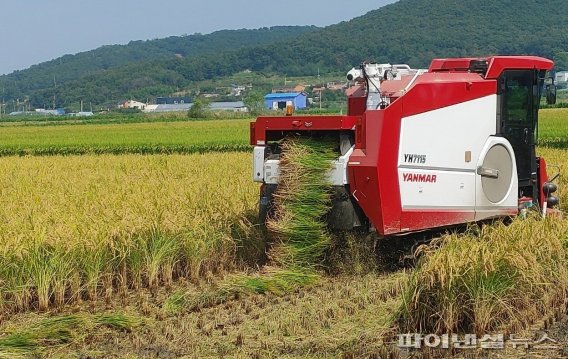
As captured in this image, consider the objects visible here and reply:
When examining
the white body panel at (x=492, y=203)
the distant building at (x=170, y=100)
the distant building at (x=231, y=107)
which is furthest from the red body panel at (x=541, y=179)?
the distant building at (x=170, y=100)

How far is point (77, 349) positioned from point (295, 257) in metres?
3.10

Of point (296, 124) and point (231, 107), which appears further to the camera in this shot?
point (231, 107)

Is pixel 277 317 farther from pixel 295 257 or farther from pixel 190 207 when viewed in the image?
pixel 190 207

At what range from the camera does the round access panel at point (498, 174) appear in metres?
9.89

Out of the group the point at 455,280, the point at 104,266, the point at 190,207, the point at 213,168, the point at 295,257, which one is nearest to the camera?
the point at 455,280

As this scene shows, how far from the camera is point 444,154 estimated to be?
31.0 feet

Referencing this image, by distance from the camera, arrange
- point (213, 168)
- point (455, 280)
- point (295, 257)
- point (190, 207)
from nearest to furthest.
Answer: point (455, 280), point (295, 257), point (190, 207), point (213, 168)

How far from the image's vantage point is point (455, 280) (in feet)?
22.2

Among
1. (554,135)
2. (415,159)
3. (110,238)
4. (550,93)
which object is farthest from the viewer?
(554,135)

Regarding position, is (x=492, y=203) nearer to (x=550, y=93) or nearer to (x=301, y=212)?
(x=550, y=93)

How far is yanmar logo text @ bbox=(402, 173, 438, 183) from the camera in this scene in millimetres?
9141

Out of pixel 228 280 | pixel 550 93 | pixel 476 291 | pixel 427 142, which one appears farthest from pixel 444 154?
pixel 476 291

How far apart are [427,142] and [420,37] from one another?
153 m

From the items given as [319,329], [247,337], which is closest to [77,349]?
[247,337]
